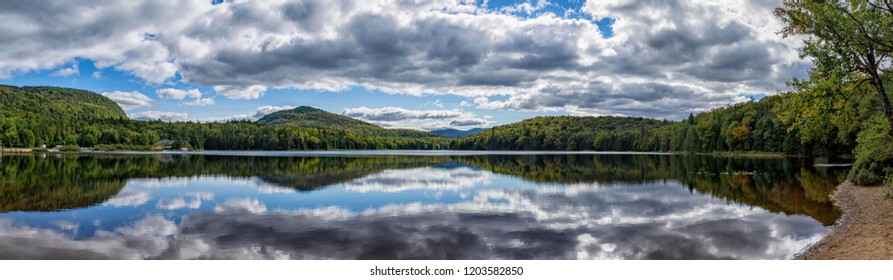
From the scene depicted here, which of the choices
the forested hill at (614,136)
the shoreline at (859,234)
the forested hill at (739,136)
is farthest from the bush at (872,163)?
the forested hill at (739,136)

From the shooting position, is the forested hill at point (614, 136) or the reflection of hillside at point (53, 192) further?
the forested hill at point (614, 136)

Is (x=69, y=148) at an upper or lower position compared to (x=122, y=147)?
lower

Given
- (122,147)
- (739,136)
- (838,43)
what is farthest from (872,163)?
(122,147)

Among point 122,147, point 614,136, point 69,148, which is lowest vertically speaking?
point 69,148

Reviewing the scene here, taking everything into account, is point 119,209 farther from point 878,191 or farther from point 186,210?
point 878,191

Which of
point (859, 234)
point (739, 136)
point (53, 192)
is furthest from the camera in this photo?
point (739, 136)

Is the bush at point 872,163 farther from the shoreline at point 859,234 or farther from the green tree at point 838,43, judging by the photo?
the green tree at point 838,43

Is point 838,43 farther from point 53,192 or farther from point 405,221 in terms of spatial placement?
point 53,192

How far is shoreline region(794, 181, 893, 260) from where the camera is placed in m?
13.9

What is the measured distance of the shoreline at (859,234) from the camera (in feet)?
45.8

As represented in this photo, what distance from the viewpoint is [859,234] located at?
1684 cm

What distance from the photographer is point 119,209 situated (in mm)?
23156

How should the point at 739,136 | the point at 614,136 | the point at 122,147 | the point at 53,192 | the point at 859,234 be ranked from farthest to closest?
the point at 614,136 < the point at 122,147 < the point at 739,136 < the point at 53,192 < the point at 859,234
